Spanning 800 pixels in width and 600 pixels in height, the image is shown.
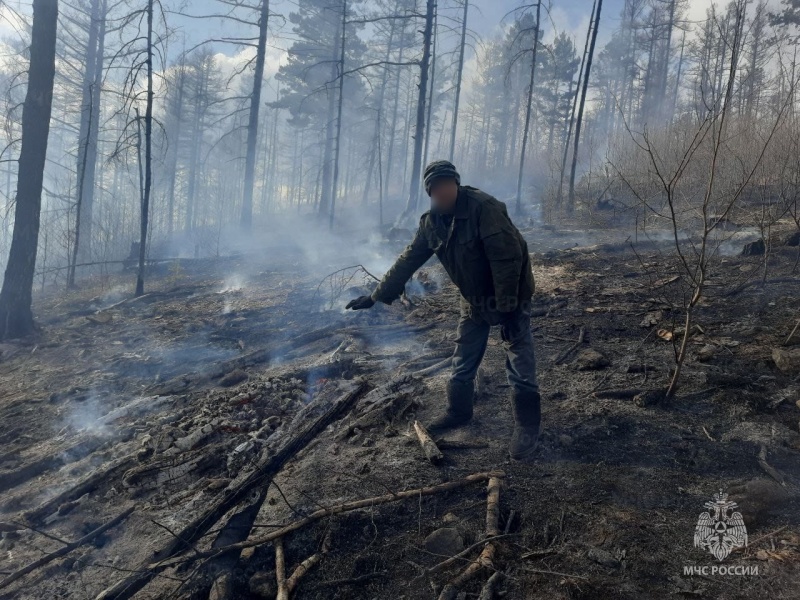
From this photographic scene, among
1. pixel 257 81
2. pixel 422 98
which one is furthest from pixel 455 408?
pixel 257 81

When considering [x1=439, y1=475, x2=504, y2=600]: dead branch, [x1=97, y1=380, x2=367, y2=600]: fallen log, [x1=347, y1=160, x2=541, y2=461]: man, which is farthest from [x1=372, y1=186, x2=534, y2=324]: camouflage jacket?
[x1=97, y1=380, x2=367, y2=600]: fallen log

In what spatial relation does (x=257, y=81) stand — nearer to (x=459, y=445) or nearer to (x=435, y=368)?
(x=435, y=368)

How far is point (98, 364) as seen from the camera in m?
7.08

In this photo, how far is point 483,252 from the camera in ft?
11.2

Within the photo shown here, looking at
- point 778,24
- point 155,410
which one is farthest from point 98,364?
point 778,24

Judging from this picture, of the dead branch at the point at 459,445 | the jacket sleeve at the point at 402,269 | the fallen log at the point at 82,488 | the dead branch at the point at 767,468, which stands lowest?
the fallen log at the point at 82,488

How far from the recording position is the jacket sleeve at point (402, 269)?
3.86 m

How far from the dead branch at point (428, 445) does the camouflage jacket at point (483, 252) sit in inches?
39.2

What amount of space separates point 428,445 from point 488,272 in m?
1.33

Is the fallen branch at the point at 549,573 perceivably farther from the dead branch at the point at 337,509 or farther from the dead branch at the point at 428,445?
the dead branch at the point at 428,445

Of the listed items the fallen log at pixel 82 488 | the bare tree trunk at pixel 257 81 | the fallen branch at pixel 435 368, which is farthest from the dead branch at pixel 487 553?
the bare tree trunk at pixel 257 81

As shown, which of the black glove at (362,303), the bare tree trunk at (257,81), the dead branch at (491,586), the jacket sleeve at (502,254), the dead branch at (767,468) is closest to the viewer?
the dead branch at (491,586)

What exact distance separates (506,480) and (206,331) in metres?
6.59

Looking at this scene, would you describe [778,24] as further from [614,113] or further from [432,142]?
[432,142]
